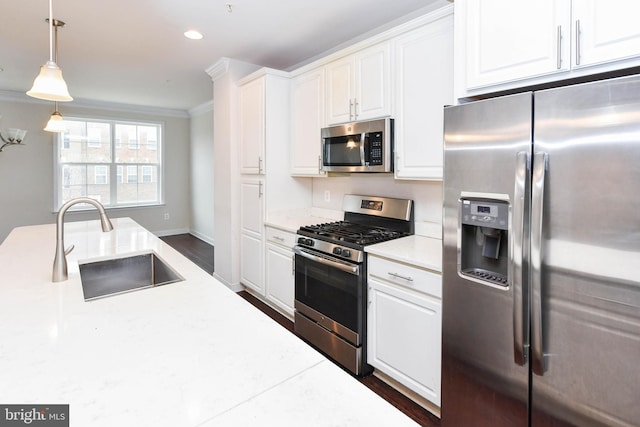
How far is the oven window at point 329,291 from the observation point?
2.16 metres

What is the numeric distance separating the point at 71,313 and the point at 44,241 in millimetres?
1497

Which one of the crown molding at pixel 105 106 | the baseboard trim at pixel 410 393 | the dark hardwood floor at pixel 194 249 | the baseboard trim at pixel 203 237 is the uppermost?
the crown molding at pixel 105 106

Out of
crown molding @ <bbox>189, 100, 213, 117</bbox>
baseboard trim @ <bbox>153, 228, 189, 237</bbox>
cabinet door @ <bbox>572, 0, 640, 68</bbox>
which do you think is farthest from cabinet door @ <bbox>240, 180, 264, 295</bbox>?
baseboard trim @ <bbox>153, 228, 189, 237</bbox>

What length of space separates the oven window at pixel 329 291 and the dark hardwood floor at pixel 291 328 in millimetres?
363

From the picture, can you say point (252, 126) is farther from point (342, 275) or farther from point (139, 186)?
point (139, 186)

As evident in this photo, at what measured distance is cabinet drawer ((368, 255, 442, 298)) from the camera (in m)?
1.74

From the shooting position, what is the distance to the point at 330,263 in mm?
2312

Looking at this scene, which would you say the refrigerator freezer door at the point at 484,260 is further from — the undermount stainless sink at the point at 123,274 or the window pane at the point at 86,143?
the window pane at the point at 86,143

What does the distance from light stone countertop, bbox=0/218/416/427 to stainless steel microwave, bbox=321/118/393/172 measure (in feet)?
4.77

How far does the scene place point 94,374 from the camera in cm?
81

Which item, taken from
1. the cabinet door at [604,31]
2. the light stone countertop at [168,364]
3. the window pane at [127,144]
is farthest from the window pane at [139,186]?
the cabinet door at [604,31]

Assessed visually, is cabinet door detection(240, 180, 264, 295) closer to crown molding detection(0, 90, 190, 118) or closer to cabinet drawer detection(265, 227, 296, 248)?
cabinet drawer detection(265, 227, 296, 248)

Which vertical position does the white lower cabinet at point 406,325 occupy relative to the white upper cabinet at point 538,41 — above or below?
below

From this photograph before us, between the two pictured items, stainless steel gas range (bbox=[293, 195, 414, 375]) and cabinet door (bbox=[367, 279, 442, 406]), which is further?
stainless steel gas range (bbox=[293, 195, 414, 375])
